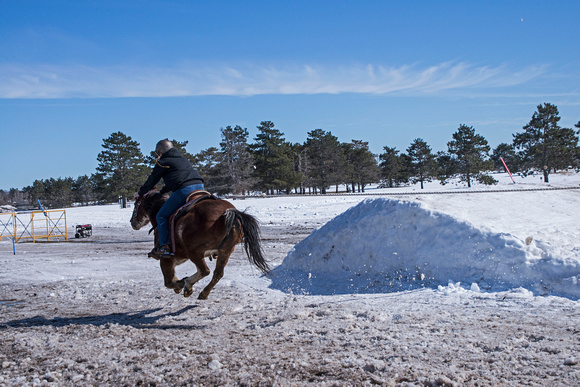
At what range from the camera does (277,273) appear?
9766mm

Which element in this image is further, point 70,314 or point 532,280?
point 70,314

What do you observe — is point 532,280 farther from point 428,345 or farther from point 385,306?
point 428,345

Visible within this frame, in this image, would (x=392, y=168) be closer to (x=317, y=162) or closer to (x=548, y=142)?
(x=317, y=162)

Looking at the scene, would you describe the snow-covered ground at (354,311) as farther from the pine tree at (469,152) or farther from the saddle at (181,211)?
the pine tree at (469,152)

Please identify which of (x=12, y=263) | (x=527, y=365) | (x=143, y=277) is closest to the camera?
(x=527, y=365)

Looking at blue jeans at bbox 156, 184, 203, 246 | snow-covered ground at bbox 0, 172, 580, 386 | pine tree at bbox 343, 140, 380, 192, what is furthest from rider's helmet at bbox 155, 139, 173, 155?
pine tree at bbox 343, 140, 380, 192

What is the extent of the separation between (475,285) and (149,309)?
5.28 metres

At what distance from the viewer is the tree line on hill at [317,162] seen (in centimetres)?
5966

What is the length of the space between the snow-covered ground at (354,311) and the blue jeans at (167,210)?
4.03ft

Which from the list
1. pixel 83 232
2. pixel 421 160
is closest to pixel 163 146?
pixel 83 232

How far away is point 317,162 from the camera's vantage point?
75562 mm

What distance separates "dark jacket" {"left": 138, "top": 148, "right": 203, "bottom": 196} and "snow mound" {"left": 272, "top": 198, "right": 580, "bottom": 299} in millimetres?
2943

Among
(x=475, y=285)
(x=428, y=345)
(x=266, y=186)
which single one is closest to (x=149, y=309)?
(x=428, y=345)

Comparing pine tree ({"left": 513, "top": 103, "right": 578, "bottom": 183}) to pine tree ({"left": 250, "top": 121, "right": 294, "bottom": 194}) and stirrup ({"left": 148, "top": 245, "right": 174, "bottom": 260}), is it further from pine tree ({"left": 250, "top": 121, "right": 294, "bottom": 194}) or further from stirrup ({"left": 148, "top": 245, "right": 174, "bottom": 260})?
stirrup ({"left": 148, "top": 245, "right": 174, "bottom": 260})
